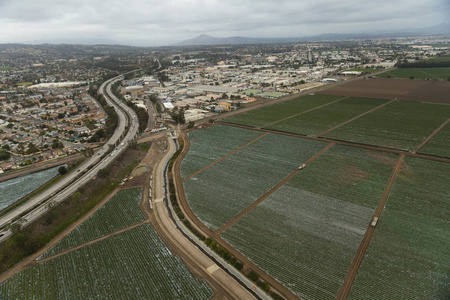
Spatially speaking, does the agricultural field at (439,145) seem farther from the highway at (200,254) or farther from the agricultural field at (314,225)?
the highway at (200,254)

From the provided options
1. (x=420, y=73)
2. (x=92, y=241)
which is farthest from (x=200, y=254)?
(x=420, y=73)

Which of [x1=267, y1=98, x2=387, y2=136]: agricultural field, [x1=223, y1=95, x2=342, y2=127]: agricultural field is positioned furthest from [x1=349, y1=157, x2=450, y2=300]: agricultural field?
[x1=223, y1=95, x2=342, y2=127]: agricultural field

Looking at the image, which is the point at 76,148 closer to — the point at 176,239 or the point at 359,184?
the point at 176,239

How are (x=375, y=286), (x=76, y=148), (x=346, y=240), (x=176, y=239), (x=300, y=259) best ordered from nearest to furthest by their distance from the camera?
(x=375, y=286), (x=300, y=259), (x=346, y=240), (x=176, y=239), (x=76, y=148)

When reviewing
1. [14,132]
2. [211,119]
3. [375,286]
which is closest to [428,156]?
[375,286]

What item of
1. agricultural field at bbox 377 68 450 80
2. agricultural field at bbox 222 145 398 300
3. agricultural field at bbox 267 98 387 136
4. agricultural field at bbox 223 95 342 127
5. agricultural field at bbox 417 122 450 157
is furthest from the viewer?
agricultural field at bbox 377 68 450 80

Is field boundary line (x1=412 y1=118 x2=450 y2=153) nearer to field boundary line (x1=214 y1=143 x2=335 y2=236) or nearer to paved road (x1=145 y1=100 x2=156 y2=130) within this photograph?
field boundary line (x1=214 y1=143 x2=335 y2=236)
